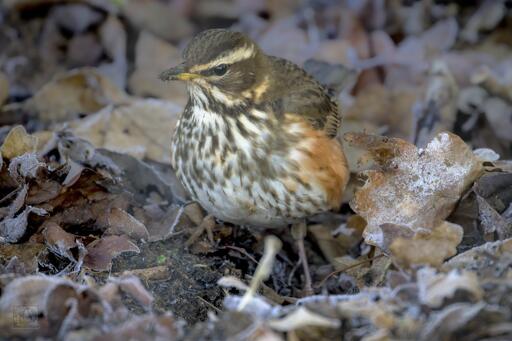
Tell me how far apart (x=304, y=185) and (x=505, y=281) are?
5.44 feet

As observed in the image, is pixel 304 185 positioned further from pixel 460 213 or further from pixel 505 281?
pixel 505 281

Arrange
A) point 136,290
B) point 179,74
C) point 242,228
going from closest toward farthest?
point 136,290 → point 179,74 → point 242,228

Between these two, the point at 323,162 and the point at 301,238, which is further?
the point at 301,238

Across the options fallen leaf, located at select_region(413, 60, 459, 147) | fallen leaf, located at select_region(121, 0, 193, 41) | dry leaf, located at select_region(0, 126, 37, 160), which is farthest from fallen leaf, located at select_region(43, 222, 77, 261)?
fallen leaf, located at select_region(121, 0, 193, 41)

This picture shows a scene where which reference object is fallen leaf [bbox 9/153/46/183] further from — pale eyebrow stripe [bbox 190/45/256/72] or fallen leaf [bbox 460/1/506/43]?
fallen leaf [bbox 460/1/506/43]

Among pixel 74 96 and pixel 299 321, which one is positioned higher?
pixel 299 321

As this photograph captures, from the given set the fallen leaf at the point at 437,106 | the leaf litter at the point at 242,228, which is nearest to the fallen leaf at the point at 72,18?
the leaf litter at the point at 242,228

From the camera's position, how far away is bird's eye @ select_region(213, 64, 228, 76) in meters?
4.40

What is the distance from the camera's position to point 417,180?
169 inches

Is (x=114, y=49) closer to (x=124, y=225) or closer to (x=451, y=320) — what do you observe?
(x=124, y=225)

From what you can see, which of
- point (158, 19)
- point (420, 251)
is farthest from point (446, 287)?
point (158, 19)

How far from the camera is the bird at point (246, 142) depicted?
14.6 ft

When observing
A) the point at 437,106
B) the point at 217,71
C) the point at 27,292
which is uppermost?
the point at 217,71

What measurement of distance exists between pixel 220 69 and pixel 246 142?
44 centimetres
